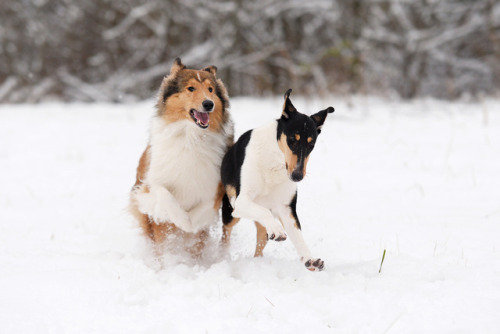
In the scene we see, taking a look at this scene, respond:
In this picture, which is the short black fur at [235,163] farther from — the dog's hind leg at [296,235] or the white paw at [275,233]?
the white paw at [275,233]

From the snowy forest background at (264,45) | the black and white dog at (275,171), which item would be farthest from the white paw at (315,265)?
the snowy forest background at (264,45)

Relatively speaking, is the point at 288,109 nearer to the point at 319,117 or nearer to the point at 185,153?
the point at 319,117

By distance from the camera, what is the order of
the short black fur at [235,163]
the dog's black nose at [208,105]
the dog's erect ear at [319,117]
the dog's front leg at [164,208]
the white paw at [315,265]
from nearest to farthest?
1. the white paw at [315,265]
2. the dog's erect ear at [319,117]
3. the short black fur at [235,163]
4. the dog's black nose at [208,105]
5. the dog's front leg at [164,208]

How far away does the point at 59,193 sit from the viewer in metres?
5.66

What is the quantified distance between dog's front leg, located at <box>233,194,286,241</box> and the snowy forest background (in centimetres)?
693

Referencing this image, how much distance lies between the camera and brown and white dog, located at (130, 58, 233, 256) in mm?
3602

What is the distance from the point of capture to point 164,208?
3566 millimetres

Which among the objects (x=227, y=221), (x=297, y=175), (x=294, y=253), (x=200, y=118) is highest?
(x=200, y=118)

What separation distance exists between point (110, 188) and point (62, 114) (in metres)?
5.00

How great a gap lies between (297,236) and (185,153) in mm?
1106

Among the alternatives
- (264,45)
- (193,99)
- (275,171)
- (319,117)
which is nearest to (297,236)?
(275,171)

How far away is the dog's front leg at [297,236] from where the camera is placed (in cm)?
290

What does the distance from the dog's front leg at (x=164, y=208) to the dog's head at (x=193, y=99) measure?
0.57 metres

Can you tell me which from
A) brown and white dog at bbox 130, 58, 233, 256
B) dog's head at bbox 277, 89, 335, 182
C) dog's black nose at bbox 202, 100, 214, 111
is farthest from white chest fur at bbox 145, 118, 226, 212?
dog's head at bbox 277, 89, 335, 182
